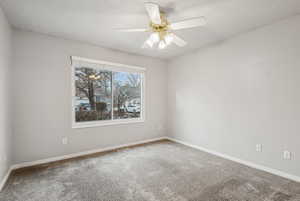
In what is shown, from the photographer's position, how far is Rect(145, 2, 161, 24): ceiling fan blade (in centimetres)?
154

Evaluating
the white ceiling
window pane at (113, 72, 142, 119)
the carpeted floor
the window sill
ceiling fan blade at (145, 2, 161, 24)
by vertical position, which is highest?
the white ceiling

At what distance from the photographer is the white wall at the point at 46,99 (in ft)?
8.14

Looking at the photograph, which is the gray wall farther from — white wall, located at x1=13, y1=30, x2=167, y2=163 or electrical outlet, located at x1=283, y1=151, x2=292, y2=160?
electrical outlet, located at x1=283, y1=151, x2=292, y2=160

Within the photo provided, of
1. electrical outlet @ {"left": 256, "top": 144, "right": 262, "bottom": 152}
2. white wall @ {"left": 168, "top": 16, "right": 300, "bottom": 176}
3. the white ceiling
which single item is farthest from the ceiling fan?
electrical outlet @ {"left": 256, "top": 144, "right": 262, "bottom": 152}

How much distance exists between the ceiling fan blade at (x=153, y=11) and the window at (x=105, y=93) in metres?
1.86

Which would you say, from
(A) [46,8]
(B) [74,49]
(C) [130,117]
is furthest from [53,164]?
(A) [46,8]

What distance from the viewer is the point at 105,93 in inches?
138

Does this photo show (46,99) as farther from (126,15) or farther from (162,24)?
(162,24)

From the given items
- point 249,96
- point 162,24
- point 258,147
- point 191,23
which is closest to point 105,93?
point 162,24

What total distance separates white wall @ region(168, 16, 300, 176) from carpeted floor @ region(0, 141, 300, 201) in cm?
43

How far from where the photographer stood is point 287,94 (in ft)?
7.20

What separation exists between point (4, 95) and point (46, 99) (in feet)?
2.12

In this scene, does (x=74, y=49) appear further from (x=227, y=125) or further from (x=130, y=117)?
(x=227, y=125)

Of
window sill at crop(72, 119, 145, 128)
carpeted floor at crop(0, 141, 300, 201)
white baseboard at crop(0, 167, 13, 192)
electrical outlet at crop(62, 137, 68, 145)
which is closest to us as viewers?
carpeted floor at crop(0, 141, 300, 201)
